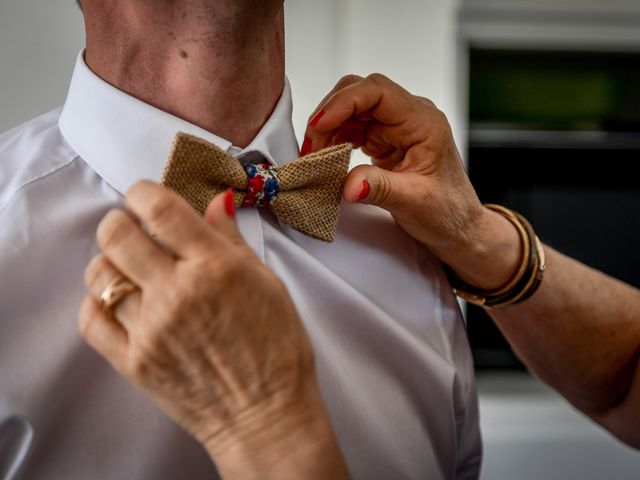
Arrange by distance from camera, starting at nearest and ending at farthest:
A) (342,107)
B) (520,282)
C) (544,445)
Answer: (342,107) < (520,282) < (544,445)

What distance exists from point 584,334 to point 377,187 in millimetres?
421

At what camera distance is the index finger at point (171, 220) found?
0.51 m

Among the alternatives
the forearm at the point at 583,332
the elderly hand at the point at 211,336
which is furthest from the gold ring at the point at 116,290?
the forearm at the point at 583,332

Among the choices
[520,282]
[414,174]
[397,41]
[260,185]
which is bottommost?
[397,41]

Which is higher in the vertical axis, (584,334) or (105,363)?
(105,363)

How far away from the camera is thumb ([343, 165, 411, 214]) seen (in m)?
0.78

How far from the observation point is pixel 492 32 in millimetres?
2205

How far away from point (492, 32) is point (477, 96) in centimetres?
21

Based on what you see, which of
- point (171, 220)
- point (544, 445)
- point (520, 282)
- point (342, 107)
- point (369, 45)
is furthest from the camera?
point (544, 445)

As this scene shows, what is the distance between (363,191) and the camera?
30.9 inches

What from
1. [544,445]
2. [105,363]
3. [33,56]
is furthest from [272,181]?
[544,445]

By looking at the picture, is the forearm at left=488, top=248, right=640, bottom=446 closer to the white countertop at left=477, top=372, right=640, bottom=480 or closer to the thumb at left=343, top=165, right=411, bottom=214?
the thumb at left=343, top=165, right=411, bottom=214

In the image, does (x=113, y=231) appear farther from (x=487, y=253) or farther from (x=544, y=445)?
(x=544, y=445)

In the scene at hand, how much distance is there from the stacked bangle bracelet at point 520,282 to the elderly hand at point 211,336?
1.41ft
